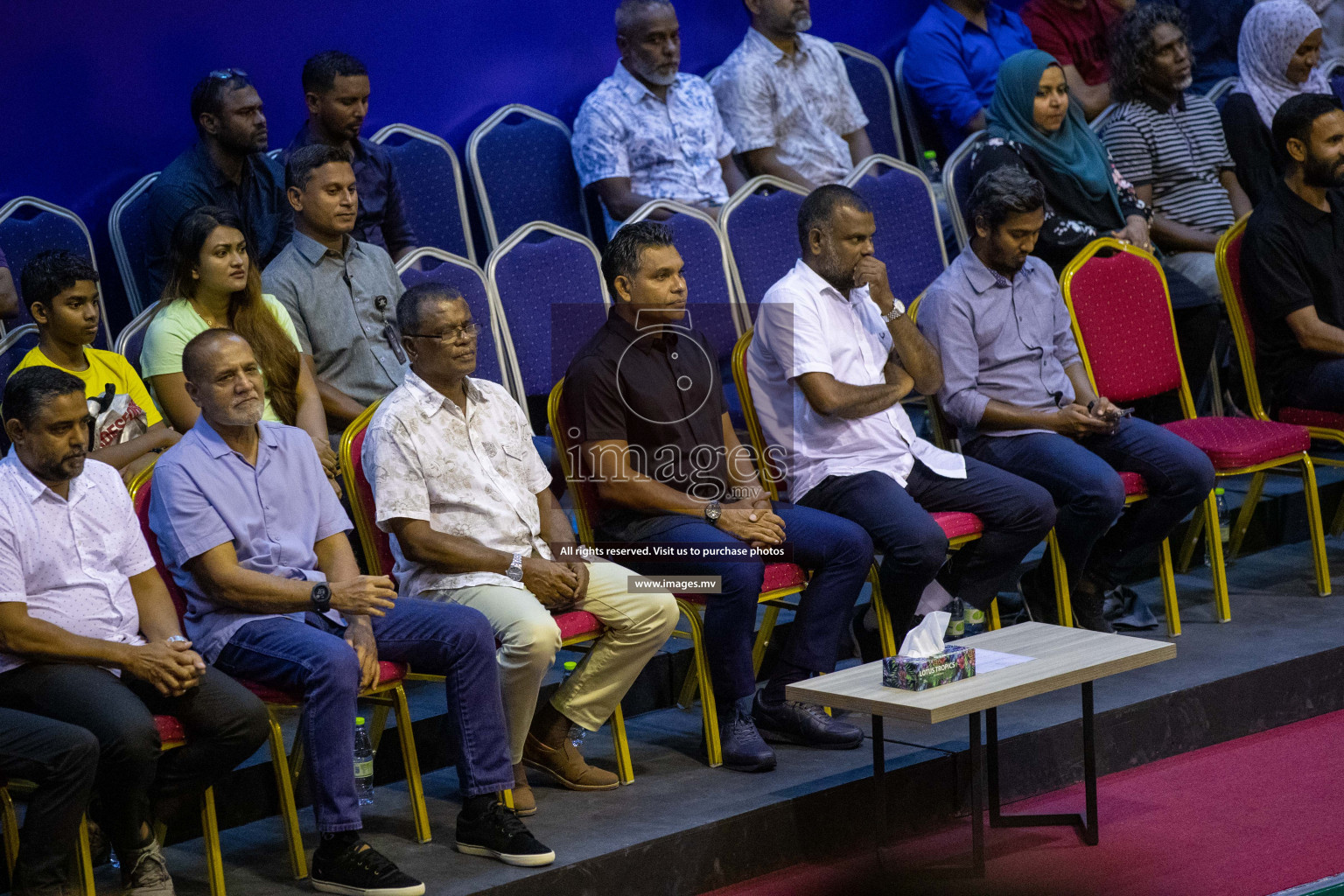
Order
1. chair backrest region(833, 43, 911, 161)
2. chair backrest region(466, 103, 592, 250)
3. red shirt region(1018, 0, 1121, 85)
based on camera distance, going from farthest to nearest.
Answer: red shirt region(1018, 0, 1121, 85) → chair backrest region(833, 43, 911, 161) → chair backrest region(466, 103, 592, 250)

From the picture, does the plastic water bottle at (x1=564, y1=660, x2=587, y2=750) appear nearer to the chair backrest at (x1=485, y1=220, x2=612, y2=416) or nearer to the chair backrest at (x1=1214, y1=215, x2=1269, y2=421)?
the chair backrest at (x1=485, y1=220, x2=612, y2=416)

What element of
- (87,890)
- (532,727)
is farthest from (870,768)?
(87,890)

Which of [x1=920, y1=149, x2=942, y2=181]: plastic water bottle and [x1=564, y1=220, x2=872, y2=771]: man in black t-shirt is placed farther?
[x1=920, y1=149, x2=942, y2=181]: plastic water bottle

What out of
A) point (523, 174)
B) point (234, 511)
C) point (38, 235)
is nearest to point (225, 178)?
point (38, 235)

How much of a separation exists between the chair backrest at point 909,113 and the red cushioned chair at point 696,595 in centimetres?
274

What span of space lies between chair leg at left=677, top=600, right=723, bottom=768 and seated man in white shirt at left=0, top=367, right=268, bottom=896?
1038 millimetres

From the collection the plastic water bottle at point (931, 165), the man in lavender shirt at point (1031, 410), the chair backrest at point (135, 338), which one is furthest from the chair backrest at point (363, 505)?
the plastic water bottle at point (931, 165)

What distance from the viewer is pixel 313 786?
2879 mm

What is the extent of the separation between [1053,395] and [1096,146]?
1148mm

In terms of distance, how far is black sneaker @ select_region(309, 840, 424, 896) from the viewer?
9.23 feet

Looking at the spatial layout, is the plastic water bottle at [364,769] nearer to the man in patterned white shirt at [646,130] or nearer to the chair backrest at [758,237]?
the chair backrest at [758,237]

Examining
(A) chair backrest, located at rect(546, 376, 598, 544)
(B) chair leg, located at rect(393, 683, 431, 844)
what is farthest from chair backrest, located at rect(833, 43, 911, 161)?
(B) chair leg, located at rect(393, 683, 431, 844)

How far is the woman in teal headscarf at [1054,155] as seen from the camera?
15.8 ft

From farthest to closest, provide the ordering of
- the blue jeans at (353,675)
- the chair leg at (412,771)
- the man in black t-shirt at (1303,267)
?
the man in black t-shirt at (1303,267) < the chair leg at (412,771) < the blue jeans at (353,675)
